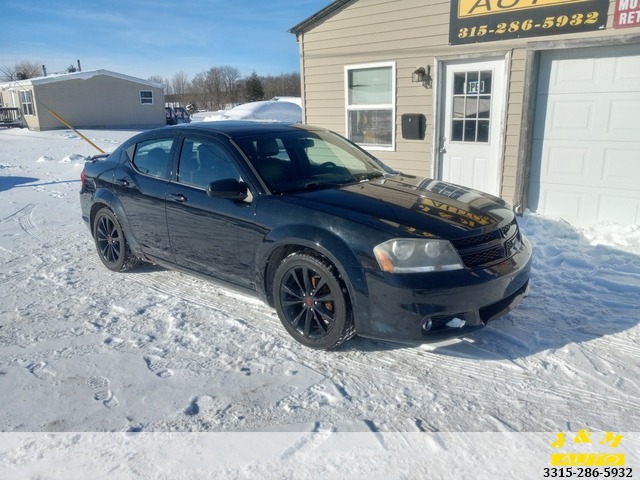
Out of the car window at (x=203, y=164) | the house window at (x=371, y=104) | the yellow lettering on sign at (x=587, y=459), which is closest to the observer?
the yellow lettering on sign at (x=587, y=459)

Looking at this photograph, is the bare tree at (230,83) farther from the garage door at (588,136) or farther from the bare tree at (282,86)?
the garage door at (588,136)

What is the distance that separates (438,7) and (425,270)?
18.6 feet

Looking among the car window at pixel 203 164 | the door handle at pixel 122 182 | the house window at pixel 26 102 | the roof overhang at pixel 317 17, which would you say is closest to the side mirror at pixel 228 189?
the car window at pixel 203 164

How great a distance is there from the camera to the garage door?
600 centimetres

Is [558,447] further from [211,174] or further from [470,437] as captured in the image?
[211,174]

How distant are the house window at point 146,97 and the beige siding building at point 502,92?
27.2 m

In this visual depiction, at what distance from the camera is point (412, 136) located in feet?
26.0

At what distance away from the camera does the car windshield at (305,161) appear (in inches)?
152

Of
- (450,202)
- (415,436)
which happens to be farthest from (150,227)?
(415,436)

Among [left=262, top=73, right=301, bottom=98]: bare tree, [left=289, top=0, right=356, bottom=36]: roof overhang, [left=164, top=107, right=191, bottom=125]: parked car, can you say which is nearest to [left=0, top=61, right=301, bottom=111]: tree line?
[left=262, top=73, right=301, bottom=98]: bare tree

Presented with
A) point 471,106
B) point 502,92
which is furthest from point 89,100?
point 502,92

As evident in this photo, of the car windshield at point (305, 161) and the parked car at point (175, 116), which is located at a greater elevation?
the parked car at point (175, 116)

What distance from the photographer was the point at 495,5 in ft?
22.0

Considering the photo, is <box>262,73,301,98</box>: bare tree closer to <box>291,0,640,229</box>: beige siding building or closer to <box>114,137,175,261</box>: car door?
<box>291,0,640,229</box>: beige siding building
